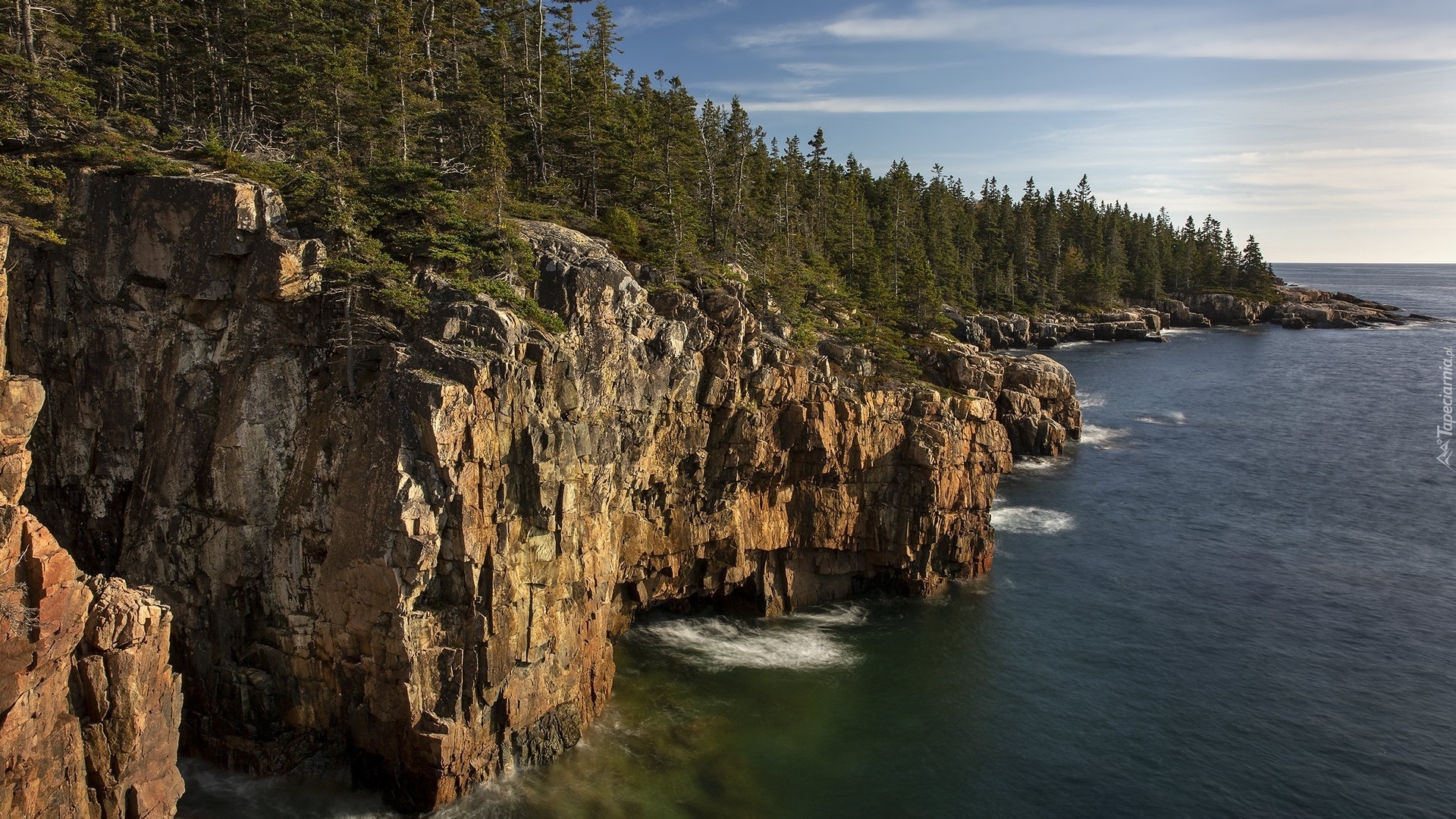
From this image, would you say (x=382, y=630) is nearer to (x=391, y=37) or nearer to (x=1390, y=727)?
(x=391, y=37)

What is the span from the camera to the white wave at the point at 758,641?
134 ft

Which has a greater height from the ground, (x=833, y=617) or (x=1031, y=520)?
(x=1031, y=520)

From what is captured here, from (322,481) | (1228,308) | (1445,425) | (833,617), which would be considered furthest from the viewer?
(1228,308)

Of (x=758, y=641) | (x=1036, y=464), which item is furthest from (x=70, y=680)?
(x=1036, y=464)

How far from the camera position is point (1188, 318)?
164375 millimetres

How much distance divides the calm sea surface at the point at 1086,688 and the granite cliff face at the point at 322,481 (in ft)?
9.26

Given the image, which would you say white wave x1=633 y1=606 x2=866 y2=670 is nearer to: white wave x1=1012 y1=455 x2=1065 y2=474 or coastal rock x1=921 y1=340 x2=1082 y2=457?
coastal rock x1=921 y1=340 x2=1082 y2=457

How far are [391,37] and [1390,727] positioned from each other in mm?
63218

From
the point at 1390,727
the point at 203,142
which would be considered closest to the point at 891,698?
the point at 1390,727

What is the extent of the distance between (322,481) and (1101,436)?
75045mm

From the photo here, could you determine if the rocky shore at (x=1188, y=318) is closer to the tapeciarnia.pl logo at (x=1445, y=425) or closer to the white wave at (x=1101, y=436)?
the white wave at (x=1101, y=436)

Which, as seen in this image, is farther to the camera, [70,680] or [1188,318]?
[1188,318]

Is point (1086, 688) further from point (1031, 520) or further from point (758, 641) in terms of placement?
point (1031, 520)

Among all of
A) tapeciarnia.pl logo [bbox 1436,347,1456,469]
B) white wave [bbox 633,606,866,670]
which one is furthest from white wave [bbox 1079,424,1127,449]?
white wave [bbox 633,606,866,670]
